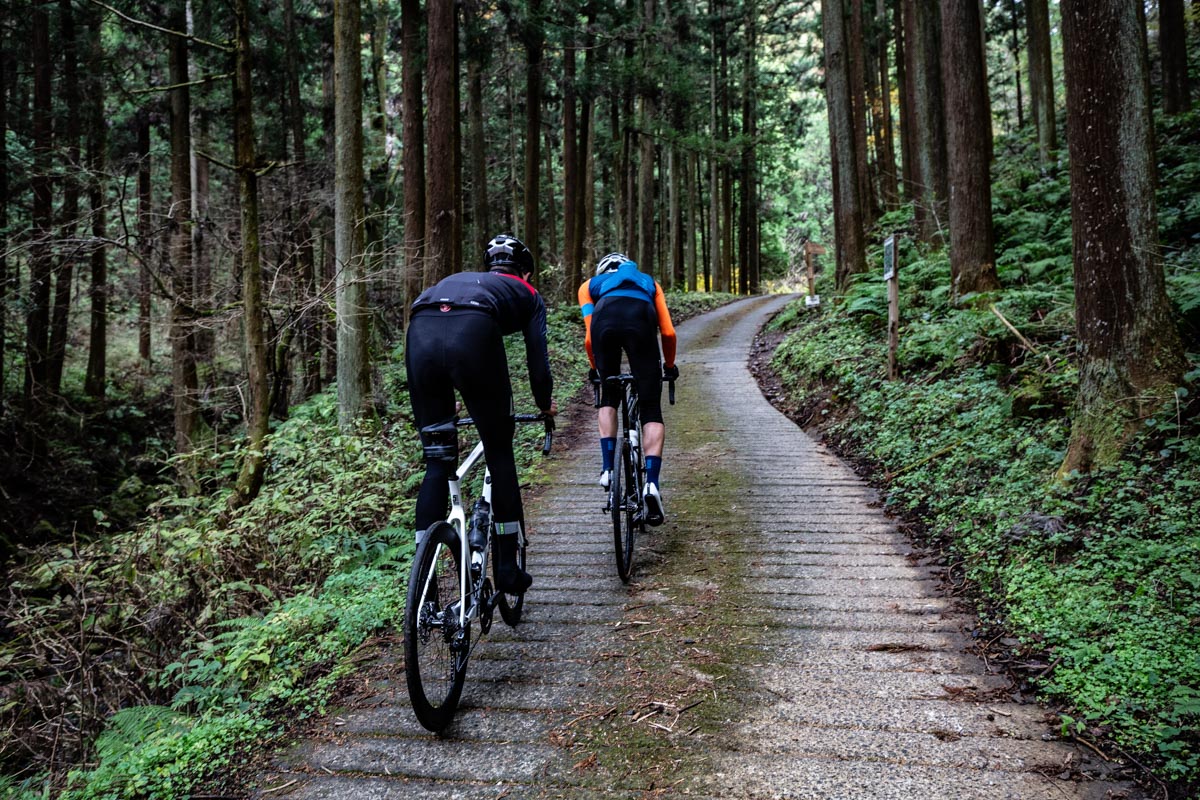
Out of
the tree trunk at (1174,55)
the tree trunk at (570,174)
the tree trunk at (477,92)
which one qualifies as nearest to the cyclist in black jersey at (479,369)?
the tree trunk at (477,92)

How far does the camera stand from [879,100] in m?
30.1

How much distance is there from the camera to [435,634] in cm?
356

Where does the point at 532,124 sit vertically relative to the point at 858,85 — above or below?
below

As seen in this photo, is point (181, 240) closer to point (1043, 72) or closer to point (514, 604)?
point (514, 604)

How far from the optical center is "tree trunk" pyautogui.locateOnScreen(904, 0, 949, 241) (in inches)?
593

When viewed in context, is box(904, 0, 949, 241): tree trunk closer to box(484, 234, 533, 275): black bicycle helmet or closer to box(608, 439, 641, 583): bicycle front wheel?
box(608, 439, 641, 583): bicycle front wheel

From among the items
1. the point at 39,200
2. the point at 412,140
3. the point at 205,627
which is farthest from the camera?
the point at 412,140

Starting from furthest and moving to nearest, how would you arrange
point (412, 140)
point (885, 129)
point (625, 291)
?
point (885, 129)
point (412, 140)
point (625, 291)

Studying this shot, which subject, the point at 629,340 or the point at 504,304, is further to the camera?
the point at 629,340

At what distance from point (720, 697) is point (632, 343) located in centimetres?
258

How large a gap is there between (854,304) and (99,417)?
17340mm

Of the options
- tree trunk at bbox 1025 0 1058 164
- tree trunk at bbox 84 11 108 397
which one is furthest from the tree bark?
tree trunk at bbox 1025 0 1058 164

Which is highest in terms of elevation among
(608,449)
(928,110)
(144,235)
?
(928,110)

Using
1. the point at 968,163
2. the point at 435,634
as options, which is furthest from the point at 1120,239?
the point at 968,163
